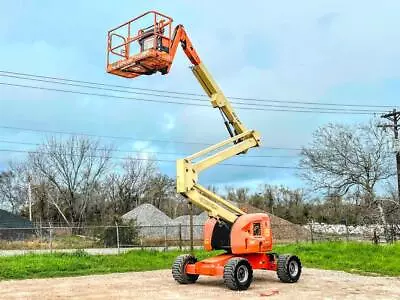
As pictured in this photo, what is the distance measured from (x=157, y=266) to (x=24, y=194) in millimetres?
68228

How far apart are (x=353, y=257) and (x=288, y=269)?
7.09m

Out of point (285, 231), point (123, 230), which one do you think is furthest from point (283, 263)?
point (285, 231)

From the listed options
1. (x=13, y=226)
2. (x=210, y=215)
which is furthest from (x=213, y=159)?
(x=13, y=226)

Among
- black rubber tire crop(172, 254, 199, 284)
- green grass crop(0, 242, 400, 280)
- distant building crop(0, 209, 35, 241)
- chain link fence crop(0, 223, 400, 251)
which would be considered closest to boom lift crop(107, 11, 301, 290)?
black rubber tire crop(172, 254, 199, 284)

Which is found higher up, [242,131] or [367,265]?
[242,131]

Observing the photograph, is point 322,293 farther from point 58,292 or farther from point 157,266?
point 157,266

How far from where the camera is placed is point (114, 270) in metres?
17.6

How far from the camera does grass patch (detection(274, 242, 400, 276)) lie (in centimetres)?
1762

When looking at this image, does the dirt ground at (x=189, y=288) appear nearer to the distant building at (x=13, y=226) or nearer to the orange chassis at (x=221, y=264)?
the orange chassis at (x=221, y=264)

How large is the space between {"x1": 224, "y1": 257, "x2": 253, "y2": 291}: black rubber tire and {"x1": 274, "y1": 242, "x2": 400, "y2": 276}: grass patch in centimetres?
559

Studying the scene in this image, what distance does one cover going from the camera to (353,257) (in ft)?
65.6

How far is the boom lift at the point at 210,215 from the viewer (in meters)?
12.7

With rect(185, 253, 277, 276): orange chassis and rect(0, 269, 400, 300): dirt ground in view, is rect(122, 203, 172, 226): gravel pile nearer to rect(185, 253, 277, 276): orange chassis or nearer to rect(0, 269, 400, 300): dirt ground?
rect(0, 269, 400, 300): dirt ground

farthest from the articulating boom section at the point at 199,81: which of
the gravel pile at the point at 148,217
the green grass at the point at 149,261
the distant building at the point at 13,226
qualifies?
the gravel pile at the point at 148,217
